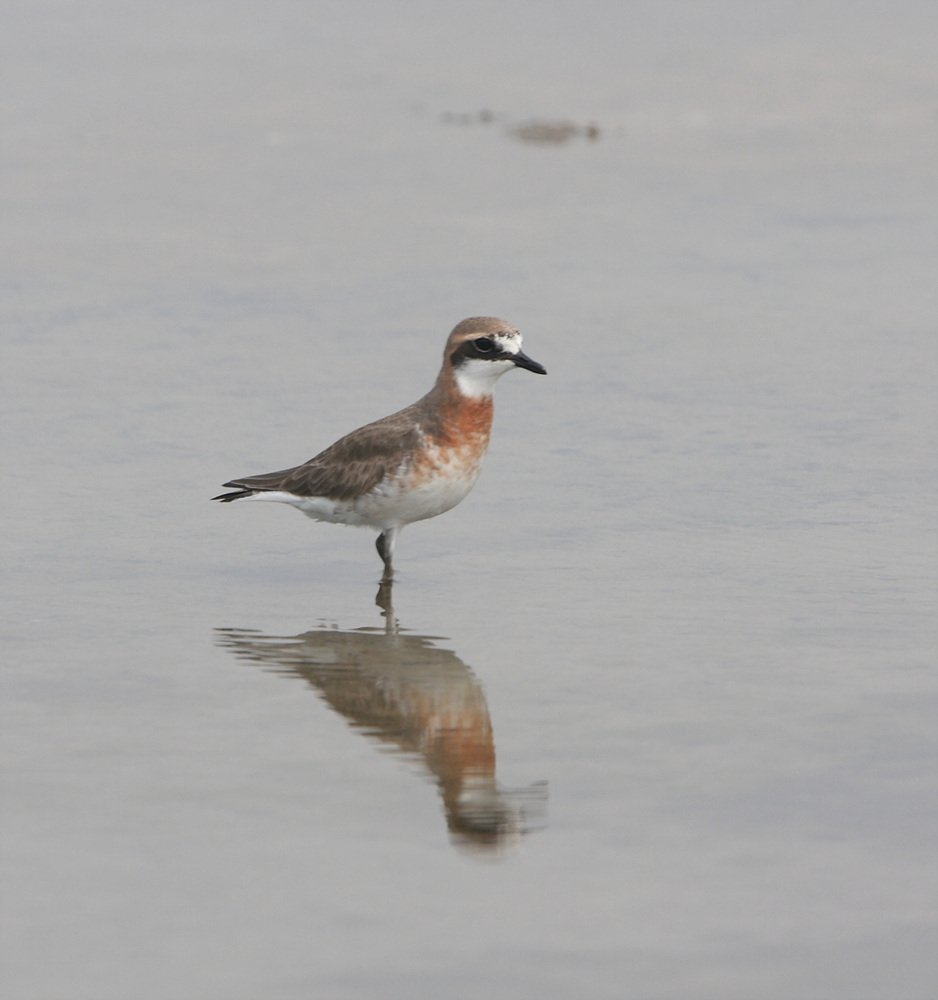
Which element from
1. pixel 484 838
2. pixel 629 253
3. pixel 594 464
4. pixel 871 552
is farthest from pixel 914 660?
pixel 629 253

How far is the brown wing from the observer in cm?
985

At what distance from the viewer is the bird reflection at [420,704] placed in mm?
6383

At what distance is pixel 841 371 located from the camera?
12445 millimetres

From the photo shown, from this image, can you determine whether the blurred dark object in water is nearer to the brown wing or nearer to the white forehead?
the brown wing

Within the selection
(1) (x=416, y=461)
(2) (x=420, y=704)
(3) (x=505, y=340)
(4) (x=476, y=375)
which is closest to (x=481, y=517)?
(1) (x=416, y=461)

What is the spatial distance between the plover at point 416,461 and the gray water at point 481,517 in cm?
29

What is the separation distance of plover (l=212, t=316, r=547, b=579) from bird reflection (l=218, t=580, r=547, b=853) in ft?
2.42

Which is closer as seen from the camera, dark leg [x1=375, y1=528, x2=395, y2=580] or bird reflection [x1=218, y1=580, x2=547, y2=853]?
bird reflection [x1=218, y1=580, x2=547, y2=853]

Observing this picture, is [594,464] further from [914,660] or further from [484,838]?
[484,838]

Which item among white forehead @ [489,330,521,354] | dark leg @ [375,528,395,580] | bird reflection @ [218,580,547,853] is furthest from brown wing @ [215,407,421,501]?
bird reflection @ [218,580,547,853]

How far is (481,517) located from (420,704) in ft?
9.33

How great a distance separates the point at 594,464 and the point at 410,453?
150 cm

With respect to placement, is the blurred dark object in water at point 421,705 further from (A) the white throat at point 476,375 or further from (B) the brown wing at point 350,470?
(A) the white throat at point 476,375

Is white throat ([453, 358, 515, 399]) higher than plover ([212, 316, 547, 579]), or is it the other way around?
white throat ([453, 358, 515, 399])
